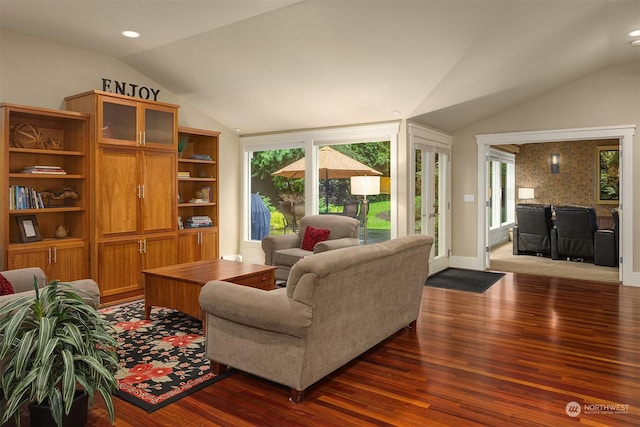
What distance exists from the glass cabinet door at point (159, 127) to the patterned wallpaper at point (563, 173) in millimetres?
8569

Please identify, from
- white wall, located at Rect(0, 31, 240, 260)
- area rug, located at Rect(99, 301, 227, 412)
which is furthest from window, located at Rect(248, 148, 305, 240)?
area rug, located at Rect(99, 301, 227, 412)

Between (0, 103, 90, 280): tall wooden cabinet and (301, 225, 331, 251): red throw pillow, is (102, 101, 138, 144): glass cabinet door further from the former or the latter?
(301, 225, 331, 251): red throw pillow

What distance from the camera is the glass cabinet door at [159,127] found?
16.9ft

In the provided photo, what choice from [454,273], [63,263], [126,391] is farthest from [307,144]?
[126,391]

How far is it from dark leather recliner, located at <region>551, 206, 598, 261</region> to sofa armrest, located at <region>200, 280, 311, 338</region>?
22.1 ft

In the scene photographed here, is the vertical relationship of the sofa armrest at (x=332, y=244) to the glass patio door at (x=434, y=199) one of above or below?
below

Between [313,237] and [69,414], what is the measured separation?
12.8 ft

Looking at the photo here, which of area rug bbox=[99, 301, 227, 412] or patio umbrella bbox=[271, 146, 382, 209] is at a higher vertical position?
patio umbrella bbox=[271, 146, 382, 209]

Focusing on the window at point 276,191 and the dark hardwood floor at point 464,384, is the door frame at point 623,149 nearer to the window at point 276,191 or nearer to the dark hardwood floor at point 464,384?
the dark hardwood floor at point 464,384

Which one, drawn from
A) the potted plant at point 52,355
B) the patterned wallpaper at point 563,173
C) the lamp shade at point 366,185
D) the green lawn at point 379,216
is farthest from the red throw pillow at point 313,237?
the patterned wallpaper at point 563,173

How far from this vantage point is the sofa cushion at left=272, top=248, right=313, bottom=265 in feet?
18.1

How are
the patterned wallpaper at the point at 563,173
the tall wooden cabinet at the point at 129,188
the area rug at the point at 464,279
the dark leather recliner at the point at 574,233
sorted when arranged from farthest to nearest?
the patterned wallpaper at the point at 563,173, the dark leather recliner at the point at 574,233, the area rug at the point at 464,279, the tall wooden cabinet at the point at 129,188

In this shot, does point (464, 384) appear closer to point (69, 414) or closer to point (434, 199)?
point (69, 414)

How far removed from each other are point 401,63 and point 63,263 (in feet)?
13.5
